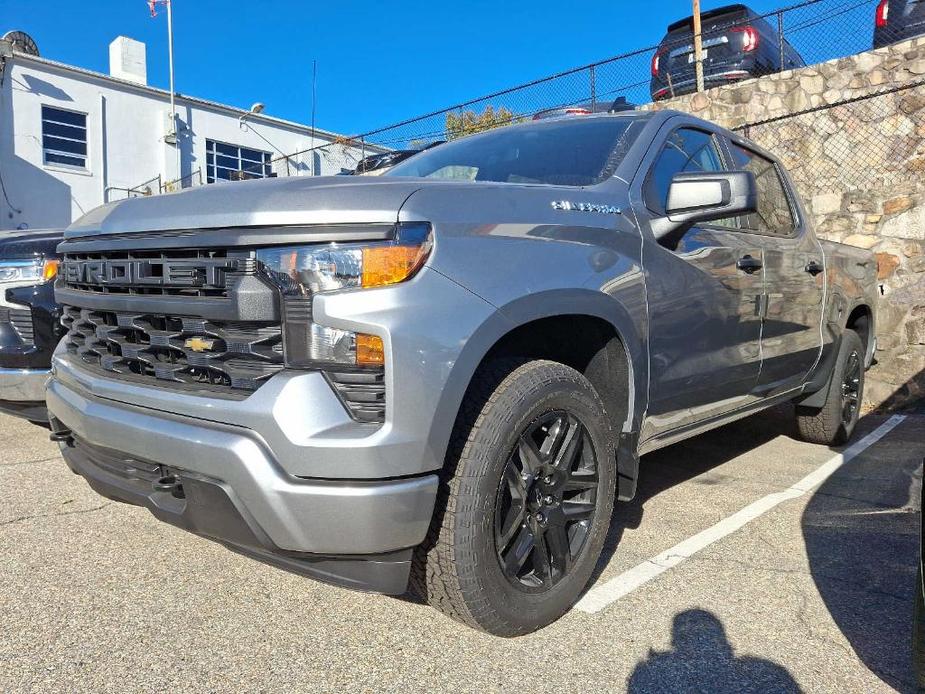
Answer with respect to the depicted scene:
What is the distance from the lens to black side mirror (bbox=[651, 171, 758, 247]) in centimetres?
266

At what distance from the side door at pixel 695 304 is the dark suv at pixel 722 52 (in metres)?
6.13

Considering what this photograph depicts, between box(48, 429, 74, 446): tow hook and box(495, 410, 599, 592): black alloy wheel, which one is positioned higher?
box(48, 429, 74, 446): tow hook

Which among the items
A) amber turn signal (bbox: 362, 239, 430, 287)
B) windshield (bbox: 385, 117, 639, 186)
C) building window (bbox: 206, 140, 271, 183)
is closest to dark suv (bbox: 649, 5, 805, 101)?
windshield (bbox: 385, 117, 639, 186)

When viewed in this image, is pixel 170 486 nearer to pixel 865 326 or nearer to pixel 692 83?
pixel 865 326

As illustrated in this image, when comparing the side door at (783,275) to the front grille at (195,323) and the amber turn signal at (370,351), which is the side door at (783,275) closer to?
the amber turn signal at (370,351)

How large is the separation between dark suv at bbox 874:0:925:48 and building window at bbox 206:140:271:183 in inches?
644

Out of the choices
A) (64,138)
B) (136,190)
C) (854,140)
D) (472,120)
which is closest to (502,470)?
(854,140)

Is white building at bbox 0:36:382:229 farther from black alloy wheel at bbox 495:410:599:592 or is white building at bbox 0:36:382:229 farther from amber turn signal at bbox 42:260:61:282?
black alloy wheel at bbox 495:410:599:592

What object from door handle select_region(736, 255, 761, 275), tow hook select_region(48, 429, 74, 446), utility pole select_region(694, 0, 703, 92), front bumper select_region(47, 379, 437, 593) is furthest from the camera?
utility pole select_region(694, 0, 703, 92)

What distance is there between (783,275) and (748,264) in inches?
19.0

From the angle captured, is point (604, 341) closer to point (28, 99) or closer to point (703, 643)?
point (703, 643)

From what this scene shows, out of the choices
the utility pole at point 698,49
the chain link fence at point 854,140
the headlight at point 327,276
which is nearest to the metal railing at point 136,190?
the utility pole at point 698,49

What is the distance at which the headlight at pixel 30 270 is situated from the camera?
152 inches

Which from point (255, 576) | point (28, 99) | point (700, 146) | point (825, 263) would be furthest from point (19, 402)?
point (28, 99)
